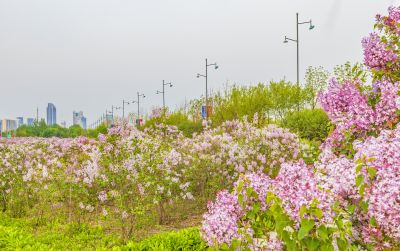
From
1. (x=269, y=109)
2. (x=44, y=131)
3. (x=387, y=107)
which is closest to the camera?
(x=387, y=107)

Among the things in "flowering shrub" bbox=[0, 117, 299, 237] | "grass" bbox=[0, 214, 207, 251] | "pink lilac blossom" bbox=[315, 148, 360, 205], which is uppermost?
"pink lilac blossom" bbox=[315, 148, 360, 205]

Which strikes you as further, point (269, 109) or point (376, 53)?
point (269, 109)

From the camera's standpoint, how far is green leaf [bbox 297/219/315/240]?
285cm

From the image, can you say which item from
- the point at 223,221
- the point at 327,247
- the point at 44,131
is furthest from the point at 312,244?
the point at 44,131

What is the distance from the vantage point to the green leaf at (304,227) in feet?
9.35

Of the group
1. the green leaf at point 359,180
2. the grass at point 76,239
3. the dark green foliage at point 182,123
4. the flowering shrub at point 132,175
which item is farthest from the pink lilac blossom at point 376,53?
the dark green foliage at point 182,123

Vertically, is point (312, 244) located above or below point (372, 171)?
below

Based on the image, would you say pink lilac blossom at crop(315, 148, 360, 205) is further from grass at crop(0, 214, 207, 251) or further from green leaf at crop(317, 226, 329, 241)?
grass at crop(0, 214, 207, 251)

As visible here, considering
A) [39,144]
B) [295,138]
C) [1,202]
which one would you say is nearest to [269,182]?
[295,138]

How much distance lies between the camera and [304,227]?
2.87 meters

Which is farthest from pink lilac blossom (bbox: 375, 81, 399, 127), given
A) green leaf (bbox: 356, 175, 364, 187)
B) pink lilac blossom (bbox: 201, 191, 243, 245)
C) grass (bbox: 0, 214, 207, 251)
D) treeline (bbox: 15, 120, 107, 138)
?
treeline (bbox: 15, 120, 107, 138)

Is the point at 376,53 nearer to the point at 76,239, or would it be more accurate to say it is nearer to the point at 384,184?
the point at 384,184

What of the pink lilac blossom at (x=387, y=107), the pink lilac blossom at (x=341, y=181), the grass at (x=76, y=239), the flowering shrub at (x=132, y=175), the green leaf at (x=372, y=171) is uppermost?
the pink lilac blossom at (x=387, y=107)

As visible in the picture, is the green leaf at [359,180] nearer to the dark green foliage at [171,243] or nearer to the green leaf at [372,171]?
the green leaf at [372,171]
